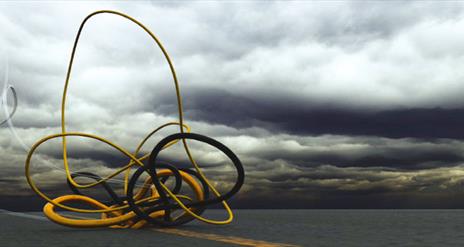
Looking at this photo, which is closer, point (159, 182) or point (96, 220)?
point (159, 182)

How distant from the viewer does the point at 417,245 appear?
2159 cm

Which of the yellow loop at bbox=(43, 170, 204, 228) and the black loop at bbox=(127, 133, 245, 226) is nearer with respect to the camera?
the black loop at bbox=(127, 133, 245, 226)

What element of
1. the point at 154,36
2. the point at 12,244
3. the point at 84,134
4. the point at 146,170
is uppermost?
the point at 154,36

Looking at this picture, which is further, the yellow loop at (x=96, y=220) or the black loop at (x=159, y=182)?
the yellow loop at (x=96, y=220)

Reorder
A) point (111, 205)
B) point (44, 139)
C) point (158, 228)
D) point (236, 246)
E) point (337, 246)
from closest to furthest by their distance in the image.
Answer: point (236, 246)
point (337, 246)
point (44, 139)
point (158, 228)
point (111, 205)

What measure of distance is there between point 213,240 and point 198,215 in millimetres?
8564

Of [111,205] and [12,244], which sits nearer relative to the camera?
[12,244]

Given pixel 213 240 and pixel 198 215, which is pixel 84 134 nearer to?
pixel 198 215

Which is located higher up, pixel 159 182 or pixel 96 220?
pixel 159 182

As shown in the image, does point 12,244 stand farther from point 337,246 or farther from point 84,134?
point 337,246

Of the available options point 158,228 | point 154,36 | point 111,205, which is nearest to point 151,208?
point 158,228

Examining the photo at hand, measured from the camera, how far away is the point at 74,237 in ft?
78.1

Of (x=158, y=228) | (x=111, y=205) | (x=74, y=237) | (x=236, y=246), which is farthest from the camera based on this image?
(x=111, y=205)

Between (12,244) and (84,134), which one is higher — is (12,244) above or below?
below
